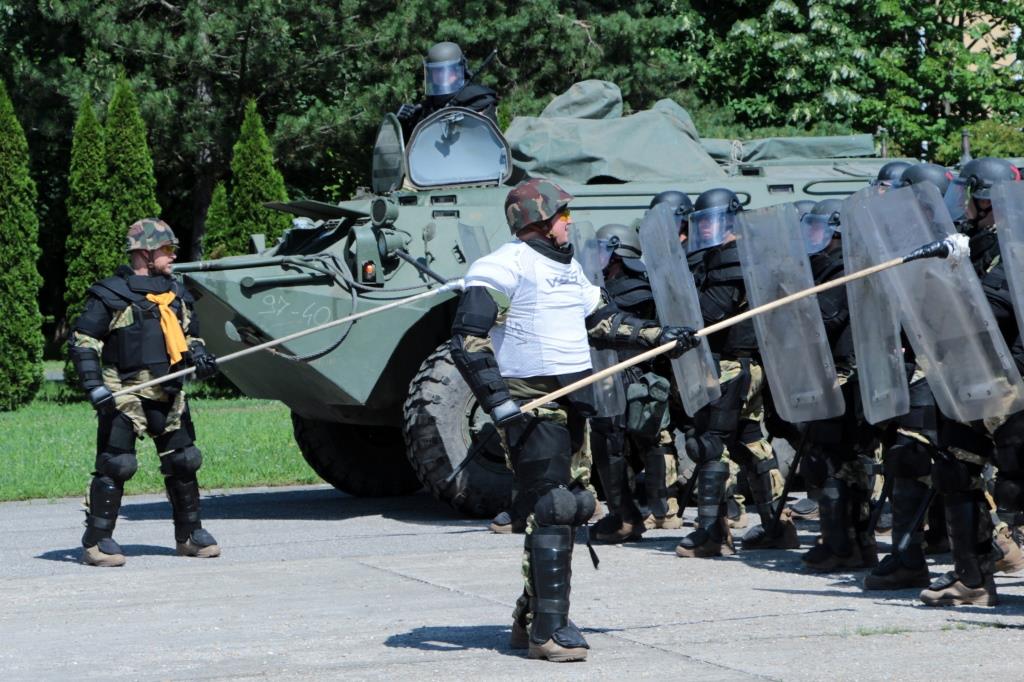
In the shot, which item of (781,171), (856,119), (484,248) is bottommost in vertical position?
(484,248)

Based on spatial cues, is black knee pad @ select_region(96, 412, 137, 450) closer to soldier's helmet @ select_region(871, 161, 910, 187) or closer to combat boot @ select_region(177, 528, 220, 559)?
combat boot @ select_region(177, 528, 220, 559)

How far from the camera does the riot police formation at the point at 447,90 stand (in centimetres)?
1317

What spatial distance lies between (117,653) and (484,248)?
501cm

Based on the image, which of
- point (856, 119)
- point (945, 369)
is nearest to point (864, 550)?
point (945, 369)

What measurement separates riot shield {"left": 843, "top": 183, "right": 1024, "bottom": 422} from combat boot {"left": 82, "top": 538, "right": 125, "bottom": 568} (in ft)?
14.1

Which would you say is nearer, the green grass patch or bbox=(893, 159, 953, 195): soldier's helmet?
bbox=(893, 159, 953, 195): soldier's helmet

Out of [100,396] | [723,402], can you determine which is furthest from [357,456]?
[723,402]

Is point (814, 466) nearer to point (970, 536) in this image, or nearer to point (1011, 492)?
point (970, 536)

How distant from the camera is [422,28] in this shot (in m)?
28.2

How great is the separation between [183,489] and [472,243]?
2.61 m

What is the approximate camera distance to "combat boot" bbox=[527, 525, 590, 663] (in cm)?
667

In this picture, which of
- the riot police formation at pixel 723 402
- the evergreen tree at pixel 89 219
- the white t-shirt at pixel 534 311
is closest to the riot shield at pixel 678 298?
the riot police formation at pixel 723 402

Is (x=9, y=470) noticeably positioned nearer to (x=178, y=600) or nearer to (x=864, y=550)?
(x=178, y=600)

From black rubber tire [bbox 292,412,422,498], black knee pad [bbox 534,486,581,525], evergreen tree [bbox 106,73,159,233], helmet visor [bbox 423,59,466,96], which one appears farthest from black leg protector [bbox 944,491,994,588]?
evergreen tree [bbox 106,73,159,233]
